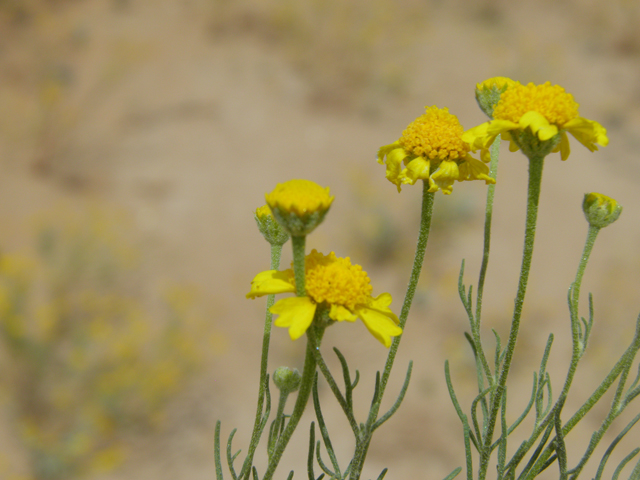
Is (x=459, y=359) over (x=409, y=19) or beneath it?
beneath

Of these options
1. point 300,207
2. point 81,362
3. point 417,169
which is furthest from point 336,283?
point 81,362

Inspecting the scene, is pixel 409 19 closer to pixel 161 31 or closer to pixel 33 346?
pixel 161 31

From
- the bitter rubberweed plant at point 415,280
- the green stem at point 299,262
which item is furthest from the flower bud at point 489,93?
the green stem at point 299,262

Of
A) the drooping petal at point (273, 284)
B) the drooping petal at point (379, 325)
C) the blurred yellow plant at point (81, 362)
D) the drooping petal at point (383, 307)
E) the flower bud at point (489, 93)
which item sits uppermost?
the blurred yellow plant at point (81, 362)

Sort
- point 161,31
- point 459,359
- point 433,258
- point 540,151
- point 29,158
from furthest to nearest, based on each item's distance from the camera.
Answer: point 161,31 < point 29,158 < point 433,258 < point 459,359 < point 540,151

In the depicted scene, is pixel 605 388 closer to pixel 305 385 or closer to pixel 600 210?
pixel 600 210

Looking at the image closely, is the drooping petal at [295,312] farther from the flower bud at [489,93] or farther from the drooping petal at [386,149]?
the flower bud at [489,93]

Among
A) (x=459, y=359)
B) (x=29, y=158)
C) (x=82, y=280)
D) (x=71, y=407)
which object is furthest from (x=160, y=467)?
(x=29, y=158)
